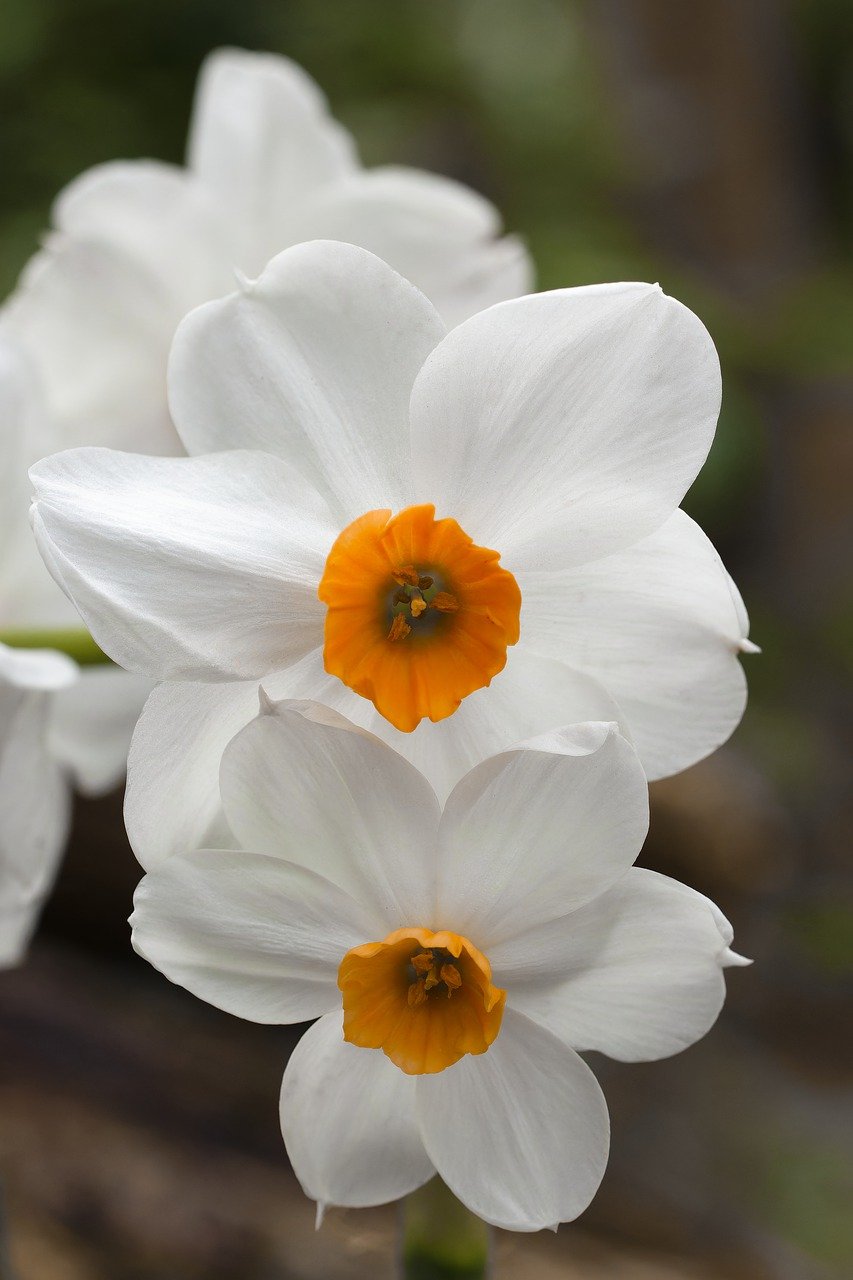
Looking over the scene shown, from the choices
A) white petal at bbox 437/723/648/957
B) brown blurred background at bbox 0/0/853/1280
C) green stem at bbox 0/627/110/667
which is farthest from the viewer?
brown blurred background at bbox 0/0/853/1280

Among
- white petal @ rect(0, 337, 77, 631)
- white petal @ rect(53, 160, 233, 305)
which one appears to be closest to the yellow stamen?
white petal @ rect(0, 337, 77, 631)

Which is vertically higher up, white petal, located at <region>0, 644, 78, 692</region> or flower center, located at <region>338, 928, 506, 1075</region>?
white petal, located at <region>0, 644, 78, 692</region>

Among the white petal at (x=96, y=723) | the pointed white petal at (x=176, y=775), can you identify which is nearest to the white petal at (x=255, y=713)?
the pointed white petal at (x=176, y=775)

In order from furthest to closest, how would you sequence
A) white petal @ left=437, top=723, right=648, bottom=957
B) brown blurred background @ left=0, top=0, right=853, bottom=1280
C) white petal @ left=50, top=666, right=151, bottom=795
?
1. brown blurred background @ left=0, top=0, right=853, bottom=1280
2. white petal @ left=50, top=666, right=151, bottom=795
3. white petal @ left=437, top=723, right=648, bottom=957

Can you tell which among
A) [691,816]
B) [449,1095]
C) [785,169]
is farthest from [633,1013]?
[785,169]

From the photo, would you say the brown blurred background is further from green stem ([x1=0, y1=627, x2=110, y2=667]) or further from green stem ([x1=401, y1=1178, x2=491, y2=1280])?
green stem ([x1=0, y1=627, x2=110, y2=667])

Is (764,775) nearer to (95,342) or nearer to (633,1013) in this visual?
(95,342)

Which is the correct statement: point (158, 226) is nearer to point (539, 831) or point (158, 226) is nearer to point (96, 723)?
point (96, 723)
